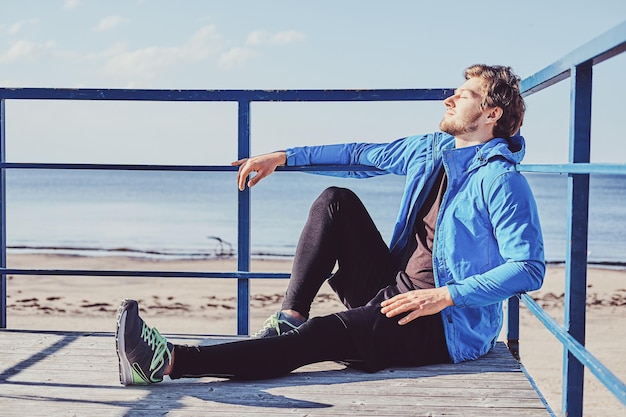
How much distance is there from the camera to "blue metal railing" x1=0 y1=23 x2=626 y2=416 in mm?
1891

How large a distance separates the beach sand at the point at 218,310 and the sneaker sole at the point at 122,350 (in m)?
4.87

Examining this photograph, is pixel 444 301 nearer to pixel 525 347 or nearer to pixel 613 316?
pixel 525 347

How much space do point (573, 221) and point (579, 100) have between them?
32cm

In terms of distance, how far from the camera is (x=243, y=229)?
311 cm

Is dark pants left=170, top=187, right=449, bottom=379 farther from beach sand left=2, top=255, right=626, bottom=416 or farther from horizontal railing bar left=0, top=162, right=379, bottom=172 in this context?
beach sand left=2, top=255, right=626, bottom=416

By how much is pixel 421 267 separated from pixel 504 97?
Answer: 0.60 meters

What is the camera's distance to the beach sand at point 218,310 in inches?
311

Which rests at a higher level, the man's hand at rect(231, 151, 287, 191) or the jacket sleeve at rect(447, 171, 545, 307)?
the man's hand at rect(231, 151, 287, 191)

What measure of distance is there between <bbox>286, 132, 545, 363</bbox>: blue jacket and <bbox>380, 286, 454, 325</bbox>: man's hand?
3cm

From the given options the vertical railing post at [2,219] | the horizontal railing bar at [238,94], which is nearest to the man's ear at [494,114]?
the horizontal railing bar at [238,94]

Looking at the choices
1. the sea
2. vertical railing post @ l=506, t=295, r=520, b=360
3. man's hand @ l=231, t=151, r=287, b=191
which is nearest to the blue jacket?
vertical railing post @ l=506, t=295, r=520, b=360

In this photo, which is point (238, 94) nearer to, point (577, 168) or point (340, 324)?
point (340, 324)

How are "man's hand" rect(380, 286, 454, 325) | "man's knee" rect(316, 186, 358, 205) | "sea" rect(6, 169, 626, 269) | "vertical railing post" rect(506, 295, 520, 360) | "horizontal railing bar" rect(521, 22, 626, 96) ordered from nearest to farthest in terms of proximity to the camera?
"horizontal railing bar" rect(521, 22, 626, 96) < "man's hand" rect(380, 286, 454, 325) < "man's knee" rect(316, 186, 358, 205) < "vertical railing post" rect(506, 295, 520, 360) < "sea" rect(6, 169, 626, 269)

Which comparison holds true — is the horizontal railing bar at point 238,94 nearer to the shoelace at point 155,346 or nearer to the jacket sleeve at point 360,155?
the jacket sleeve at point 360,155
